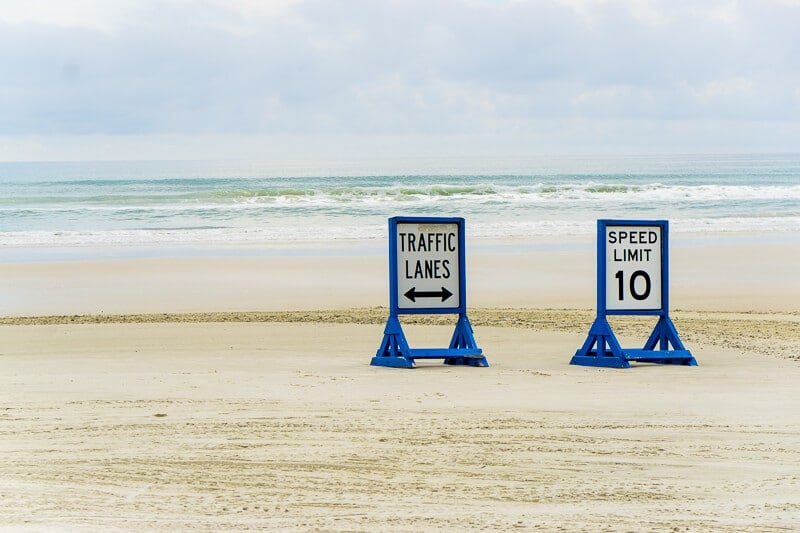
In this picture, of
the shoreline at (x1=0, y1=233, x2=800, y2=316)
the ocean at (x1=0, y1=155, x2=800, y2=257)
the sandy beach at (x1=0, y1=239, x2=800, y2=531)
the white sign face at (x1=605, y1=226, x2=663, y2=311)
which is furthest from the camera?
the ocean at (x1=0, y1=155, x2=800, y2=257)

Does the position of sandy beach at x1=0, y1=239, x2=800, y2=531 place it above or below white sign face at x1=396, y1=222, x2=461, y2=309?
below

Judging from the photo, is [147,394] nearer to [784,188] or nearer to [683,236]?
[683,236]

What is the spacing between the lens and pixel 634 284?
9344 millimetres

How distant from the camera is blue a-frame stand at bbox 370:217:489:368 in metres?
8.92

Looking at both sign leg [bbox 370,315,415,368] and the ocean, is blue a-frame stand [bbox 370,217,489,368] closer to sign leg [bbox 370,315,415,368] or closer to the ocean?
sign leg [bbox 370,315,415,368]

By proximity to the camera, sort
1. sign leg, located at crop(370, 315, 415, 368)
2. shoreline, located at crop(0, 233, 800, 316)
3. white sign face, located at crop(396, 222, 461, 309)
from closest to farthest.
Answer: sign leg, located at crop(370, 315, 415, 368) → white sign face, located at crop(396, 222, 461, 309) → shoreline, located at crop(0, 233, 800, 316)

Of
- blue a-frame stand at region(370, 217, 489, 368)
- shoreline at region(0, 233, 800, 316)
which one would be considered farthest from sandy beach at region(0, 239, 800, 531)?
shoreline at region(0, 233, 800, 316)

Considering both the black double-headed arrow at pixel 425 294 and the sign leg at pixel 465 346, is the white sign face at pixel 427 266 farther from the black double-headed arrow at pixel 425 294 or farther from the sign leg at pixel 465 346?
the sign leg at pixel 465 346

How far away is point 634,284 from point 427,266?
5.89 ft

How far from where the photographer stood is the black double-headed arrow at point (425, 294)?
30.0 feet

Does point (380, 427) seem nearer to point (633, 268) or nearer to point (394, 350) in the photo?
point (394, 350)

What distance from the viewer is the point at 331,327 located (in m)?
11.7

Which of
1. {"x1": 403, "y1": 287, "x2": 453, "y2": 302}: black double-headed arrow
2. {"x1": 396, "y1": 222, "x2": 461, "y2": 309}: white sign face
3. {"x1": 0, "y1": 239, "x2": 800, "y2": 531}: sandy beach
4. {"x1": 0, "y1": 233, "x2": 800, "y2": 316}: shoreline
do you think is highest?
{"x1": 396, "y1": 222, "x2": 461, "y2": 309}: white sign face

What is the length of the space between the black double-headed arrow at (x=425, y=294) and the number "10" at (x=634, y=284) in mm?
1455
